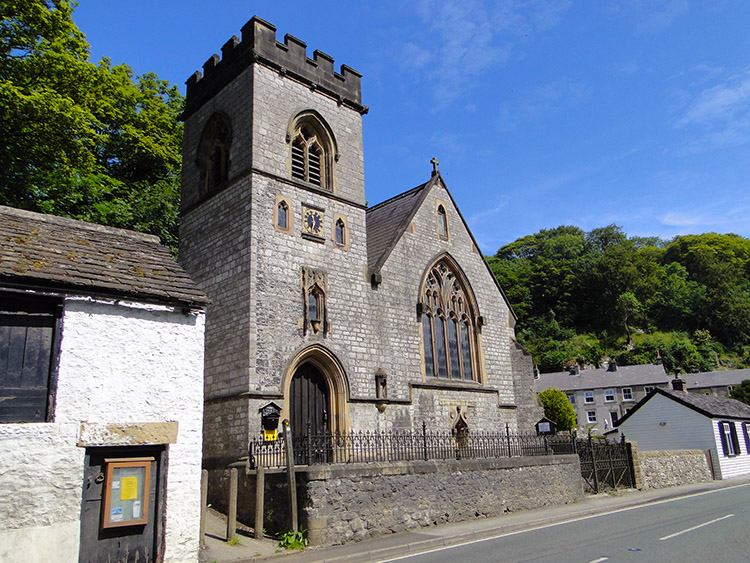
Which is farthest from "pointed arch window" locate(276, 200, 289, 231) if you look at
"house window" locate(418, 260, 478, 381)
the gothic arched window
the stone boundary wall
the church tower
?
the stone boundary wall

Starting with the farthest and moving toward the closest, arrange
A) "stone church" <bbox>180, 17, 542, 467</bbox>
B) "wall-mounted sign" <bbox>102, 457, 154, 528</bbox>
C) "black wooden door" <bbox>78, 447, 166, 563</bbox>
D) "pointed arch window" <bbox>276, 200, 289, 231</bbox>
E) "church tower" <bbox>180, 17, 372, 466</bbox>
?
1. "pointed arch window" <bbox>276, 200, 289, 231</bbox>
2. "stone church" <bbox>180, 17, 542, 467</bbox>
3. "church tower" <bbox>180, 17, 372, 466</bbox>
4. "wall-mounted sign" <bbox>102, 457, 154, 528</bbox>
5. "black wooden door" <bbox>78, 447, 166, 563</bbox>

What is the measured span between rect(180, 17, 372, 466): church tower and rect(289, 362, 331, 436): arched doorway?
0.04 meters

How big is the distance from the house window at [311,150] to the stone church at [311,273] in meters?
0.05

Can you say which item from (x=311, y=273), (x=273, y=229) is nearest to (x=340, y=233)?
(x=311, y=273)

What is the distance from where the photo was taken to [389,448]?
16.2 meters

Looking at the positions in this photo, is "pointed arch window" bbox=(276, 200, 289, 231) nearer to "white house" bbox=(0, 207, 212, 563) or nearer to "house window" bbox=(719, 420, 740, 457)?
"white house" bbox=(0, 207, 212, 563)

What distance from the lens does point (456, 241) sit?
23.1m

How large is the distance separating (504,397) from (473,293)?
13.9 feet

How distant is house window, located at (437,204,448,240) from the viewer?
74.0ft

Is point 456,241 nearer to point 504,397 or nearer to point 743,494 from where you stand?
point 504,397

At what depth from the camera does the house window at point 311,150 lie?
60.2 ft

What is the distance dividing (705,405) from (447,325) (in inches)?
699

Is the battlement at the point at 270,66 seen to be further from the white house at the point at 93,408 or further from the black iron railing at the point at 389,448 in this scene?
the black iron railing at the point at 389,448

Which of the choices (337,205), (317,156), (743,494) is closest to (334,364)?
(337,205)
